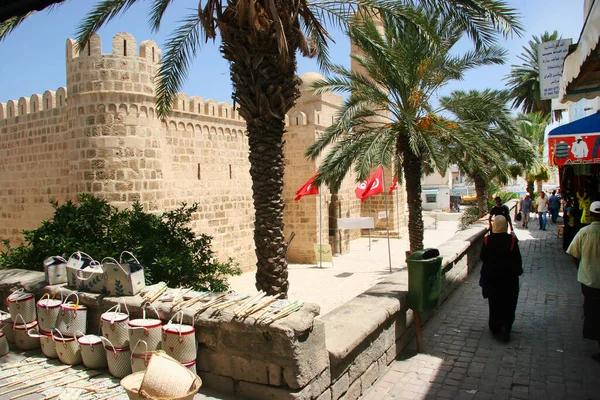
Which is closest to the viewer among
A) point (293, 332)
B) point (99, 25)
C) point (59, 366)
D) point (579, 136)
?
point (293, 332)

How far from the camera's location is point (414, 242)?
977cm

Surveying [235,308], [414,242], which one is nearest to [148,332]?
[235,308]

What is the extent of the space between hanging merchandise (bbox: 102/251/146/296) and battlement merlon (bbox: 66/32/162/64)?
22.9 feet

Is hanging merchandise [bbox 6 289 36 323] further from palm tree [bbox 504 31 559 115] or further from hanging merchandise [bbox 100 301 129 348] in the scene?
palm tree [bbox 504 31 559 115]

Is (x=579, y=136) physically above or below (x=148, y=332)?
above

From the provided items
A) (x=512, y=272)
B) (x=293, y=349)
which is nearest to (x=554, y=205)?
(x=512, y=272)

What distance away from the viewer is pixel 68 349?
3.89 metres

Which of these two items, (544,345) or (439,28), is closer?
(544,345)

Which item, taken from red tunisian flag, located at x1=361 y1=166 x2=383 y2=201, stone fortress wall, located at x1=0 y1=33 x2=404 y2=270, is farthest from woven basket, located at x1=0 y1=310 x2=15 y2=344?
red tunisian flag, located at x1=361 y1=166 x2=383 y2=201

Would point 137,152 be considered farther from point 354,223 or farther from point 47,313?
point 354,223

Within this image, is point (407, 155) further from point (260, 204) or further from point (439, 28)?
point (260, 204)

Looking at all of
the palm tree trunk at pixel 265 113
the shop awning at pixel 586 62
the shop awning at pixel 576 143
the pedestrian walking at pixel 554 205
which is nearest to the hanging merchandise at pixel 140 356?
the palm tree trunk at pixel 265 113

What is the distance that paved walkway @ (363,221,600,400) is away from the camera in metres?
3.96

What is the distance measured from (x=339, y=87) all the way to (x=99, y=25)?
472 cm
